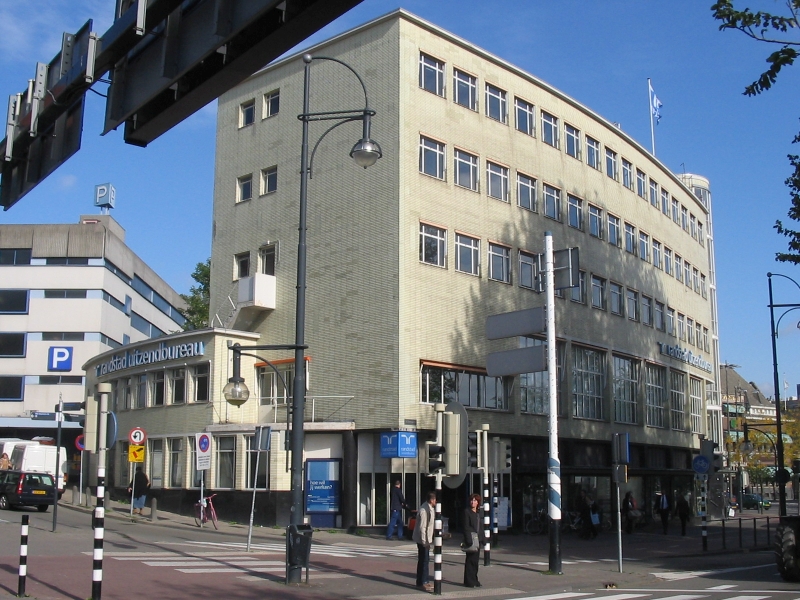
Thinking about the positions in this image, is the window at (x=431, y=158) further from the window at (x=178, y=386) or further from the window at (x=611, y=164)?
the window at (x=611, y=164)

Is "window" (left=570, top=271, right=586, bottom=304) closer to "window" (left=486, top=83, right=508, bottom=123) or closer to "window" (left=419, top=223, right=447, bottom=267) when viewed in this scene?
"window" (left=486, top=83, right=508, bottom=123)

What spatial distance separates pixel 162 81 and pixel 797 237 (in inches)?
766

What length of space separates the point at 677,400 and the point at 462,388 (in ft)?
74.6

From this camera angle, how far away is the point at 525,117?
39.2 meters

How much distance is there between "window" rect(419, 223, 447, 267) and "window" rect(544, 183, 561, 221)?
771 cm

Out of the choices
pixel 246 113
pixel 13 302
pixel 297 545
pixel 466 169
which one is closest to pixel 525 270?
pixel 466 169

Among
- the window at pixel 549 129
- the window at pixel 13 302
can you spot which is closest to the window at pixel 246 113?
the window at pixel 549 129

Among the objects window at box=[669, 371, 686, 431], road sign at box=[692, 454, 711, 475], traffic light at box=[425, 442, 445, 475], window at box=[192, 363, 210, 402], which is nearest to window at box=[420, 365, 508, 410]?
road sign at box=[692, 454, 711, 475]

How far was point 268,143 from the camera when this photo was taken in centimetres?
3719

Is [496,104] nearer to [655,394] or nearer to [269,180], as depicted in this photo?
[269,180]

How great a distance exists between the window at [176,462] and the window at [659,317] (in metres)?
26.5

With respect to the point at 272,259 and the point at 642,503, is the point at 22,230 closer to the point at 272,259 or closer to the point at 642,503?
the point at 272,259

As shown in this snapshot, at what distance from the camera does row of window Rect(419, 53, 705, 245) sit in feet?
113

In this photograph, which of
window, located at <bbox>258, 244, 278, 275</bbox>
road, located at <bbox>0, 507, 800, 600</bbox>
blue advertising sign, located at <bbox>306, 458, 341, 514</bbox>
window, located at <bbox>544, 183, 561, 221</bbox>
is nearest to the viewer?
road, located at <bbox>0, 507, 800, 600</bbox>
